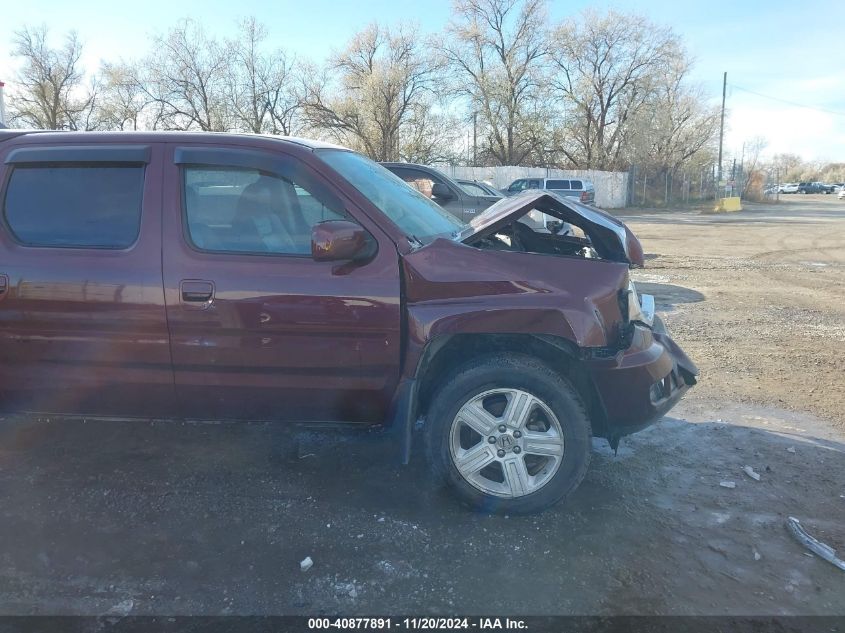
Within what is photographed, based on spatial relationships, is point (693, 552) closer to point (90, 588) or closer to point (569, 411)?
point (569, 411)

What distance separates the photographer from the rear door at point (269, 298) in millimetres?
3164

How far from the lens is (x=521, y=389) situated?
3.19m

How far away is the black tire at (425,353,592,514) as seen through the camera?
317 cm

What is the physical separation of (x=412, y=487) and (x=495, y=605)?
109cm

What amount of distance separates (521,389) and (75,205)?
2617 millimetres

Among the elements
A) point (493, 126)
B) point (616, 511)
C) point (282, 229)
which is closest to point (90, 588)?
point (282, 229)

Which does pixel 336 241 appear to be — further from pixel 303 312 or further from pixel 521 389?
pixel 521 389

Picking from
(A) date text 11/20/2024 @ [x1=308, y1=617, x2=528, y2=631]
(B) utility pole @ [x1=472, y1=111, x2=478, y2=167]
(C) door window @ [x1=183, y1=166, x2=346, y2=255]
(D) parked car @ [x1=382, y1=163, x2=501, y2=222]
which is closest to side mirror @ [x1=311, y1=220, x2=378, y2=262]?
(C) door window @ [x1=183, y1=166, x2=346, y2=255]

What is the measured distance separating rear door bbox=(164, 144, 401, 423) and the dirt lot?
1.79 ft

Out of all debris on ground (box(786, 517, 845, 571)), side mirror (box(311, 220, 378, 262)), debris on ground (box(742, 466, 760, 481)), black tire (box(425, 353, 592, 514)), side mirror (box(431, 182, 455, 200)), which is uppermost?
side mirror (box(431, 182, 455, 200))

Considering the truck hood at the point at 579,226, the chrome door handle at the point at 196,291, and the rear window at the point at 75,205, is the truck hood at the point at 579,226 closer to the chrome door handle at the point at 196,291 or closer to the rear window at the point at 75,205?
the chrome door handle at the point at 196,291

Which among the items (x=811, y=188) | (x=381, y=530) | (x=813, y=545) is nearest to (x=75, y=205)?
(x=381, y=530)

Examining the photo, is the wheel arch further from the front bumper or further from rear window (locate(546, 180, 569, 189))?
rear window (locate(546, 180, 569, 189))

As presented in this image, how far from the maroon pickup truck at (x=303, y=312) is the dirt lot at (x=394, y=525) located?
40 cm
